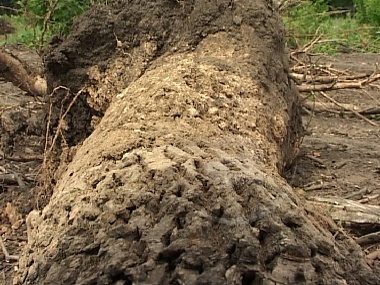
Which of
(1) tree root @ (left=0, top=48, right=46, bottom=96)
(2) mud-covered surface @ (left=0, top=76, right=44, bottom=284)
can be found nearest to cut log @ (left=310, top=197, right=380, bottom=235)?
(2) mud-covered surface @ (left=0, top=76, right=44, bottom=284)

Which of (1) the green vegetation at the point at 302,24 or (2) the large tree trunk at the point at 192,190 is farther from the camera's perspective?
(1) the green vegetation at the point at 302,24

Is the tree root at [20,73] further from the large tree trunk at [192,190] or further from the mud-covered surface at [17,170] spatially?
the large tree trunk at [192,190]

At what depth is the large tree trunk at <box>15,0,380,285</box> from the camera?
1.70 m

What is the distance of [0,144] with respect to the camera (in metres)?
4.49

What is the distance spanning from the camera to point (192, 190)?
1882 millimetres

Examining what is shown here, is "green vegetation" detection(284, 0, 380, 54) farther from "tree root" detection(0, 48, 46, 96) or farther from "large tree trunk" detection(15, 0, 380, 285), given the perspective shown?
"large tree trunk" detection(15, 0, 380, 285)

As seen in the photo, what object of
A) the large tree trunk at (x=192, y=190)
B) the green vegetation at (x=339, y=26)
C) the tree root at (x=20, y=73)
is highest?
the large tree trunk at (x=192, y=190)

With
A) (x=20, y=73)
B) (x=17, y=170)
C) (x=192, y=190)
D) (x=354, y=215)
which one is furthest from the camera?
(x=20, y=73)

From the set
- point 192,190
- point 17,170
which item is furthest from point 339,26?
point 192,190

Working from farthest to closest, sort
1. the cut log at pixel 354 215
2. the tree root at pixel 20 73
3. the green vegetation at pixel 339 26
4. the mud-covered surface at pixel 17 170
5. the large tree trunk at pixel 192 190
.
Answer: the green vegetation at pixel 339 26 < the tree root at pixel 20 73 < the mud-covered surface at pixel 17 170 < the cut log at pixel 354 215 < the large tree trunk at pixel 192 190

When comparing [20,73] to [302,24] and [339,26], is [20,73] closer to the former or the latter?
[302,24]

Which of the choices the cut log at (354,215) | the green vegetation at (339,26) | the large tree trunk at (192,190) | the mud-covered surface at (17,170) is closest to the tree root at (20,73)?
the mud-covered surface at (17,170)

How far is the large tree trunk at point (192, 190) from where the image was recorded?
170 cm

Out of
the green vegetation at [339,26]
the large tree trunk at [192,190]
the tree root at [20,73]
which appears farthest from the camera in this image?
the green vegetation at [339,26]
